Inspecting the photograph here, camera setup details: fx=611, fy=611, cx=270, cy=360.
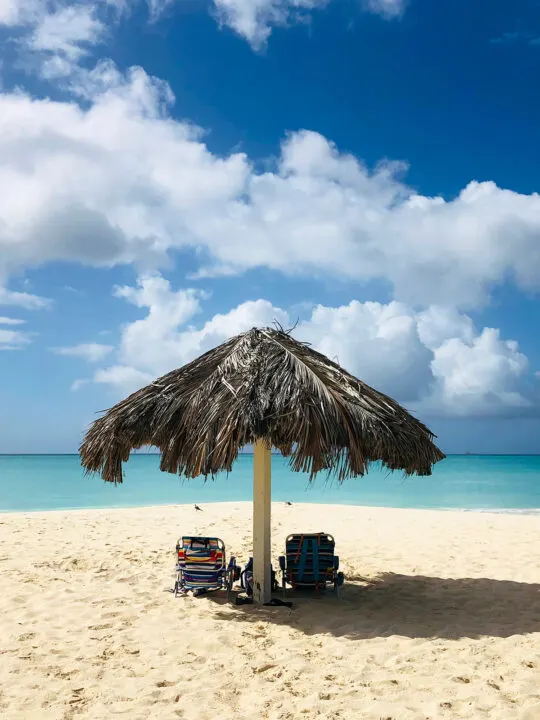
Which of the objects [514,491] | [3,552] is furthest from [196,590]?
[514,491]

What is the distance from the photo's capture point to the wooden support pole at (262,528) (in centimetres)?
576

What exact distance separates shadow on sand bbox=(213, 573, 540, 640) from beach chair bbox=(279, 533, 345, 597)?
0.21m

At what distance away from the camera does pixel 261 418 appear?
5.04 metres

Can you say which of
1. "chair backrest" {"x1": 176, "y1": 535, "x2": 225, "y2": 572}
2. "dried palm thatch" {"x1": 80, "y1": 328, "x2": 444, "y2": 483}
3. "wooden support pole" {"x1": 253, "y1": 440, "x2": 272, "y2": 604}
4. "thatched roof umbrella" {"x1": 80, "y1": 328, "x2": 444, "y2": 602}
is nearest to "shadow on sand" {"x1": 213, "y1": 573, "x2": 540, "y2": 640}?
"wooden support pole" {"x1": 253, "y1": 440, "x2": 272, "y2": 604}

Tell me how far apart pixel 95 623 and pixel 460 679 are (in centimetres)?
297

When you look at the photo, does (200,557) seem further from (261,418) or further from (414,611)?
(414,611)

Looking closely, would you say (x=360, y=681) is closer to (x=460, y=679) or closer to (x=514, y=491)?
(x=460, y=679)

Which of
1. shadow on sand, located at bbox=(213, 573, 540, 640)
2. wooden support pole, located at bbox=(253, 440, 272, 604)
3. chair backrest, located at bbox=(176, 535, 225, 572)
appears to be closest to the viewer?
shadow on sand, located at bbox=(213, 573, 540, 640)

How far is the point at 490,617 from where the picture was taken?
5.49 metres

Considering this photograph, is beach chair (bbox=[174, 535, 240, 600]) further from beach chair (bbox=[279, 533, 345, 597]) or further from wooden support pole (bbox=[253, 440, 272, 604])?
beach chair (bbox=[279, 533, 345, 597])

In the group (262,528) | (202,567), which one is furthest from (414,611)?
(202,567)

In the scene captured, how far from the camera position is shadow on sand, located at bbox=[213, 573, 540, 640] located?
5053mm

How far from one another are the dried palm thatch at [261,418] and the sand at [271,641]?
1290 millimetres

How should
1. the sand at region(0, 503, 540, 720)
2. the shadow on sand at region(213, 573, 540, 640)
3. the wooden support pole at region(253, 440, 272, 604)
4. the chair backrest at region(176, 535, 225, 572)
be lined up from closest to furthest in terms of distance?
1. the sand at region(0, 503, 540, 720)
2. the shadow on sand at region(213, 573, 540, 640)
3. the wooden support pole at region(253, 440, 272, 604)
4. the chair backrest at region(176, 535, 225, 572)
